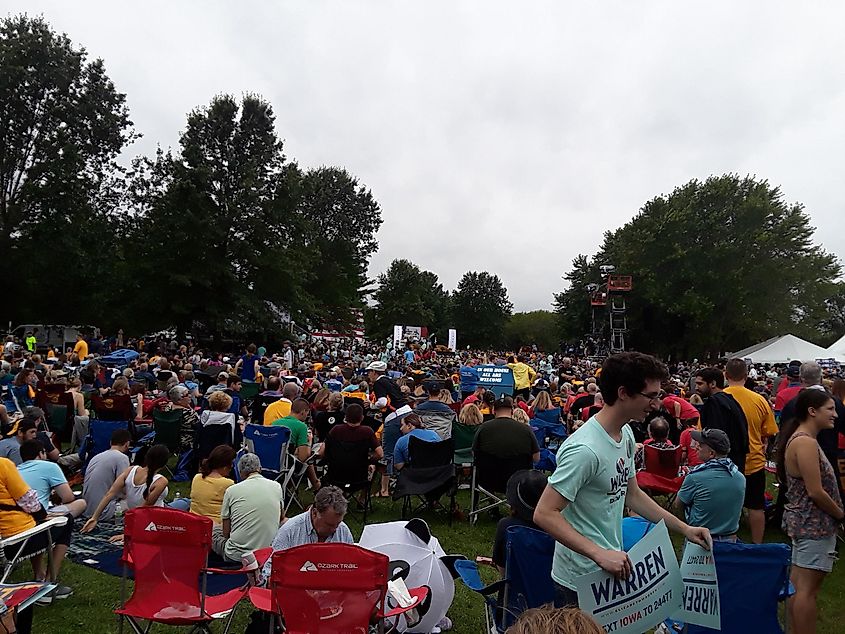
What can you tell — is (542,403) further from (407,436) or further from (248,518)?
(248,518)

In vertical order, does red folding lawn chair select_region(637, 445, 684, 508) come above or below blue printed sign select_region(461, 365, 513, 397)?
below

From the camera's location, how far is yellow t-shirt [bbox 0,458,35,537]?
3893 millimetres

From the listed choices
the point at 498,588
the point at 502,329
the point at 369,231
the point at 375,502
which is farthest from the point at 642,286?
the point at 498,588

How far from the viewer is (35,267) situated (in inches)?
Answer: 986

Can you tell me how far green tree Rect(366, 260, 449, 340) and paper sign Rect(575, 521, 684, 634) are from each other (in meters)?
55.8

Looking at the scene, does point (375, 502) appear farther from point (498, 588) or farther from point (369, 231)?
point (369, 231)

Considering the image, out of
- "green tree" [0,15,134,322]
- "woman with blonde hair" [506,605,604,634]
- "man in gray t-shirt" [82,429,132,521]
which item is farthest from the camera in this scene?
"green tree" [0,15,134,322]

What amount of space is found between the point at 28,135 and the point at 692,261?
38581 mm

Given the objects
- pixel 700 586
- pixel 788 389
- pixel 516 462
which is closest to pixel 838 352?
pixel 788 389

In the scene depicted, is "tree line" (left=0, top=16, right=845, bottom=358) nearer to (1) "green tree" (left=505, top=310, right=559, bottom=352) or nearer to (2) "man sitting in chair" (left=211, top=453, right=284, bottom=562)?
(2) "man sitting in chair" (left=211, top=453, right=284, bottom=562)

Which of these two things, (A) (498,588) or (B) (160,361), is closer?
(A) (498,588)

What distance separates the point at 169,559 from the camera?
3367mm

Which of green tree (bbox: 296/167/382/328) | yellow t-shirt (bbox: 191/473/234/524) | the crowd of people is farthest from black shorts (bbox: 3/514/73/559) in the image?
green tree (bbox: 296/167/382/328)

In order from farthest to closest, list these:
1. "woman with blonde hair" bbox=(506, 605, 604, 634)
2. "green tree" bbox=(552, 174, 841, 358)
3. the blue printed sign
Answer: "green tree" bbox=(552, 174, 841, 358) → the blue printed sign → "woman with blonde hair" bbox=(506, 605, 604, 634)
